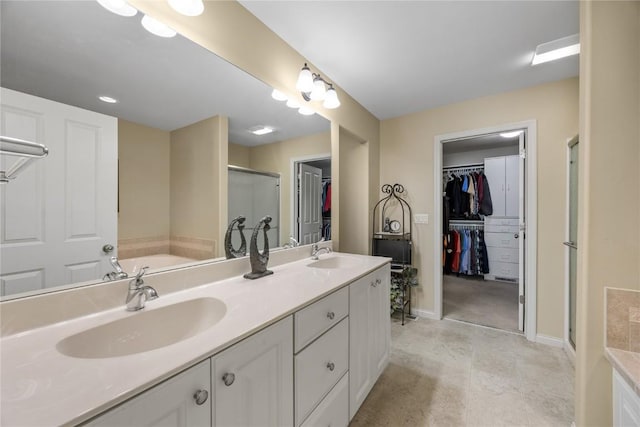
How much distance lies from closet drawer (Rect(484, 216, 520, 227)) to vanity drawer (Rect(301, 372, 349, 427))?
13.2 ft

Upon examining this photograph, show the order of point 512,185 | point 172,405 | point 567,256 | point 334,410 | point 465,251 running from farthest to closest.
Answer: point 465,251, point 512,185, point 567,256, point 334,410, point 172,405

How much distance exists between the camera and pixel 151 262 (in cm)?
113

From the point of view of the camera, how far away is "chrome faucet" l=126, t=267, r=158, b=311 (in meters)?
0.95

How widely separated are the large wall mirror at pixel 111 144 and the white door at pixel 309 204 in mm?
538

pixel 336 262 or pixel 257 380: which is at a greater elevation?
pixel 336 262

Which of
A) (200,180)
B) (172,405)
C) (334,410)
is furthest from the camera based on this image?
(200,180)

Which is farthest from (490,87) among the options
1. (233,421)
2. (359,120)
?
(233,421)

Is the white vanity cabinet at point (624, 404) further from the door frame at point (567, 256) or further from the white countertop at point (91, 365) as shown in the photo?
the door frame at point (567, 256)

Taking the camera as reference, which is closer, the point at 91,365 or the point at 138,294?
the point at 91,365

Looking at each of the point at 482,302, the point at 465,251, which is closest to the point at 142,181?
the point at 482,302

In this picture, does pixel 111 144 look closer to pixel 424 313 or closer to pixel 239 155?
pixel 239 155

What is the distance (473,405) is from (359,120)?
2.48 metres

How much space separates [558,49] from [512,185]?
2.82 m

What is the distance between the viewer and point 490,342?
2322mm
